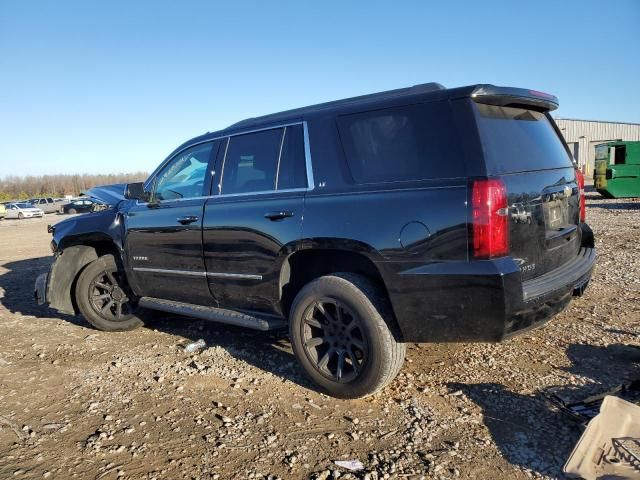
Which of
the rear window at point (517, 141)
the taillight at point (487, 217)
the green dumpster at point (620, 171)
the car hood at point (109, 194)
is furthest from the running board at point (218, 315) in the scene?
the green dumpster at point (620, 171)

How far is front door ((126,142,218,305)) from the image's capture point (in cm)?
419

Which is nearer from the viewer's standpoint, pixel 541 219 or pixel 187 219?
pixel 541 219

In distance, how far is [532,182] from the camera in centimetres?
301

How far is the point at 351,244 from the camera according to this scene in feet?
10.3

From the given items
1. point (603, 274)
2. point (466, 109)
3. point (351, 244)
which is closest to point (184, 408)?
point (351, 244)

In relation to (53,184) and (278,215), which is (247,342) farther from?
(53,184)

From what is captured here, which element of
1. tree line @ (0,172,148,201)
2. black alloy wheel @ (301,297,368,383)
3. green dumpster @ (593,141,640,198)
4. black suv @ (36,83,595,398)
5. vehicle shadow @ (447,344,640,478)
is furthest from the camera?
tree line @ (0,172,148,201)

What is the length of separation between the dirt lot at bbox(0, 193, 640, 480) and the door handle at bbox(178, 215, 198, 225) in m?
1.20

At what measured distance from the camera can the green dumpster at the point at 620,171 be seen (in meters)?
17.6

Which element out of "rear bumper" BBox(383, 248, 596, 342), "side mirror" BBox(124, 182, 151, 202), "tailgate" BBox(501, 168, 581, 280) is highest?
"side mirror" BBox(124, 182, 151, 202)

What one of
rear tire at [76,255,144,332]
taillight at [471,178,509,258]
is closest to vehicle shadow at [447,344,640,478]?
taillight at [471,178,509,258]

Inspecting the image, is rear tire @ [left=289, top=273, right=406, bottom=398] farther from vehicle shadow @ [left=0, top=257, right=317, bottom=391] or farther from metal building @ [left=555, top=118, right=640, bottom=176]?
metal building @ [left=555, top=118, right=640, bottom=176]

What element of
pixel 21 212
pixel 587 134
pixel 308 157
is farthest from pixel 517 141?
pixel 587 134

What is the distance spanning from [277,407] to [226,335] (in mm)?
1701
